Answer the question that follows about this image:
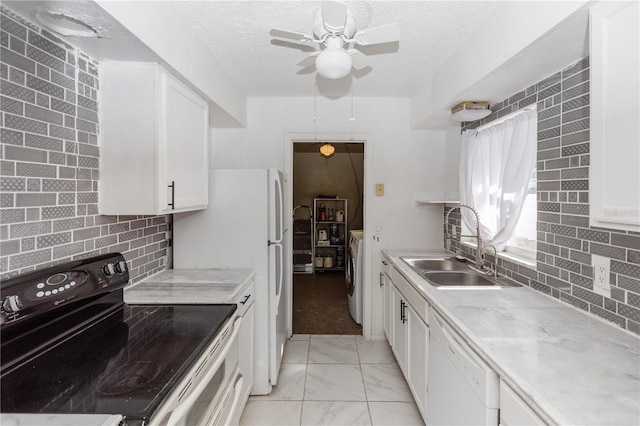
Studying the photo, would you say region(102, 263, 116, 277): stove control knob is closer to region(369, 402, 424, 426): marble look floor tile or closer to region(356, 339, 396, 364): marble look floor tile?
region(369, 402, 424, 426): marble look floor tile

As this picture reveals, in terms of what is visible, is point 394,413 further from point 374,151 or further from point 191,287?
point 374,151

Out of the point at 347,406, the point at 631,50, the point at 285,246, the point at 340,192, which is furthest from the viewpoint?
the point at 340,192

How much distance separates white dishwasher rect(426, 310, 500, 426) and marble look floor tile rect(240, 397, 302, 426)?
34.0 inches

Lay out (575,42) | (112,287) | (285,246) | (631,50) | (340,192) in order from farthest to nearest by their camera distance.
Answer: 1. (340,192)
2. (285,246)
3. (112,287)
4. (575,42)
5. (631,50)

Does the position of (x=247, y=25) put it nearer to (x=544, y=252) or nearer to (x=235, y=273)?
(x=235, y=273)

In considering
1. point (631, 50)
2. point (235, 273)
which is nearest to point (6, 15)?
point (235, 273)

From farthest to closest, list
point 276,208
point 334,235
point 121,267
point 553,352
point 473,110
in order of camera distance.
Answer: point 334,235 < point 276,208 < point 473,110 < point 121,267 < point 553,352

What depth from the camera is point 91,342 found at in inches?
46.9

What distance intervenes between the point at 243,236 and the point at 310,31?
139 cm

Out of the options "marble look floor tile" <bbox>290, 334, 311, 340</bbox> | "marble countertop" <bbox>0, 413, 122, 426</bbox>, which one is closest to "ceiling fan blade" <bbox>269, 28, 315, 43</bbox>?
"marble countertop" <bbox>0, 413, 122, 426</bbox>

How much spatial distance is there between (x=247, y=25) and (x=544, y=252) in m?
2.11

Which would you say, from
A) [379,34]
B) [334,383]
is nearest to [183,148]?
[379,34]

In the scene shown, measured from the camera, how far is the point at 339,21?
1.36 metres

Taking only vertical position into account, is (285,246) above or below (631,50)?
below
